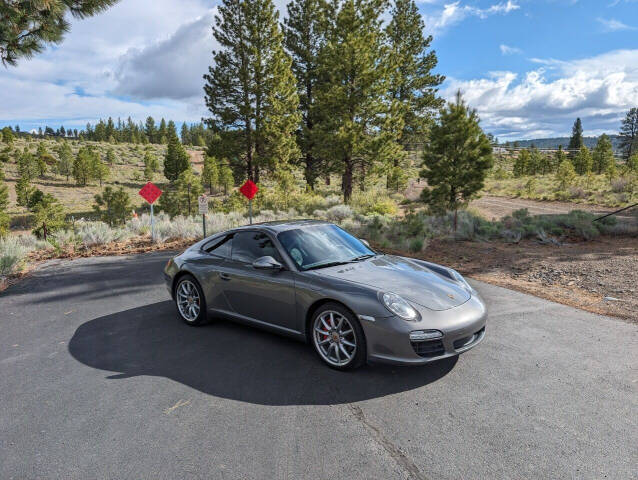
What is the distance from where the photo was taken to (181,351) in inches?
182

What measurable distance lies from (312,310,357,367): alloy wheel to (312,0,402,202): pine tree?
1889 cm

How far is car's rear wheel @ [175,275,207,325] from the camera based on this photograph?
5.39 metres

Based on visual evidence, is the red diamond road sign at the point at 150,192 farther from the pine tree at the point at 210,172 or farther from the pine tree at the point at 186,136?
the pine tree at the point at 186,136

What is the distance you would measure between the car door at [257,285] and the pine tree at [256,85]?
21.2 meters

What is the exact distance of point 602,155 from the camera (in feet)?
143

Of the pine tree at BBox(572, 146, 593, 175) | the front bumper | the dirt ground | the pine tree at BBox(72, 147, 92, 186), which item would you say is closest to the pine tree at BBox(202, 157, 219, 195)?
the pine tree at BBox(72, 147, 92, 186)

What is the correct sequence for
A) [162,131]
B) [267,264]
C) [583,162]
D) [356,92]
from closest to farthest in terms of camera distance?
[267,264]
[356,92]
[583,162]
[162,131]

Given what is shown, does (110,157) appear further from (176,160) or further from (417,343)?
(417,343)

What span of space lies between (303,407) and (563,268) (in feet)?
24.9

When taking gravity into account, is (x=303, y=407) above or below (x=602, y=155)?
below

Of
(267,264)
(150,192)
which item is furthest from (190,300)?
(150,192)

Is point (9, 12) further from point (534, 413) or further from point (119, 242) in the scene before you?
point (534, 413)

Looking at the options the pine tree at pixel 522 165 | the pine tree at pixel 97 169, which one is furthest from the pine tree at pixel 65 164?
the pine tree at pixel 522 165

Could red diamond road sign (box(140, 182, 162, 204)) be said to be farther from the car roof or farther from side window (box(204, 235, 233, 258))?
the car roof
